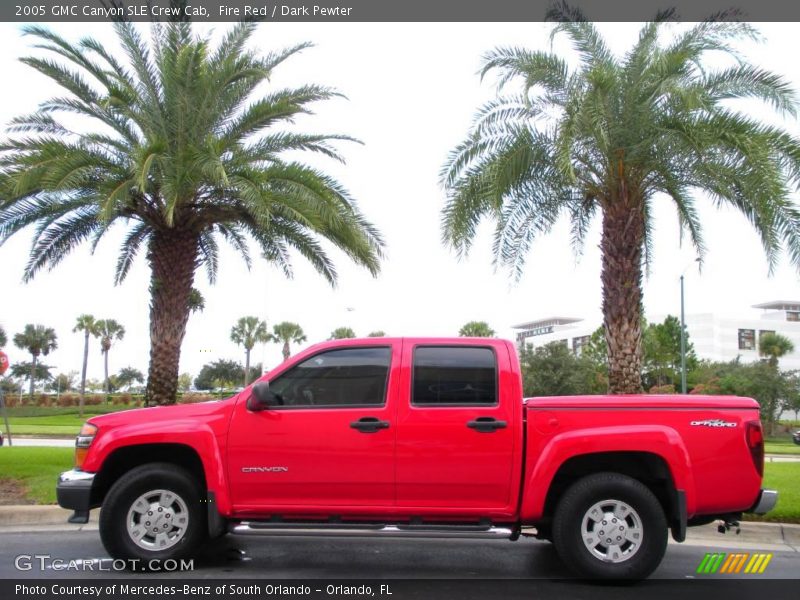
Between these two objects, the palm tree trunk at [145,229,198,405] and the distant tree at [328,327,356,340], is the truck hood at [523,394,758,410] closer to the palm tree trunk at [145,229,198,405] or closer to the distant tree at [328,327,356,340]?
the palm tree trunk at [145,229,198,405]

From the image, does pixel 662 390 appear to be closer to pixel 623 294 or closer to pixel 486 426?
pixel 623 294

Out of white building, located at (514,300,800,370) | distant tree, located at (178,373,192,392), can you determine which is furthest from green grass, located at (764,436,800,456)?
distant tree, located at (178,373,192,392)

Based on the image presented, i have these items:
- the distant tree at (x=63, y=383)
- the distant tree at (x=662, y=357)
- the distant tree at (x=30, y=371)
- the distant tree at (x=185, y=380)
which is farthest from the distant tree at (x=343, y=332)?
the distant tree at (x=63, y=383)

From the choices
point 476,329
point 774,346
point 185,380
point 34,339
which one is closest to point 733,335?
point 774,346

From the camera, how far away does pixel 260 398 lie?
6266 millimetres

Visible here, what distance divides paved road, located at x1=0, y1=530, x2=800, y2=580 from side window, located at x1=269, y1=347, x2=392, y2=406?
1.46m

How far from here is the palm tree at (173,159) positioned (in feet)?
41.1

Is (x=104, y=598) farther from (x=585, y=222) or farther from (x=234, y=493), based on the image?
(x=585, y=222)

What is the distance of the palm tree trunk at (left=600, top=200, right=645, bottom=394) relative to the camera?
11781mm

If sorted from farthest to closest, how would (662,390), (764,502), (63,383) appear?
(63,383)
(662,390)
(764,502)

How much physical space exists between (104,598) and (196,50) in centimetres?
970

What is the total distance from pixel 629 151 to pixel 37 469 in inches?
413

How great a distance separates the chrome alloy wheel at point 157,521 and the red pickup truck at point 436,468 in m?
0.01

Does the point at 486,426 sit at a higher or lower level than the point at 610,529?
higher
